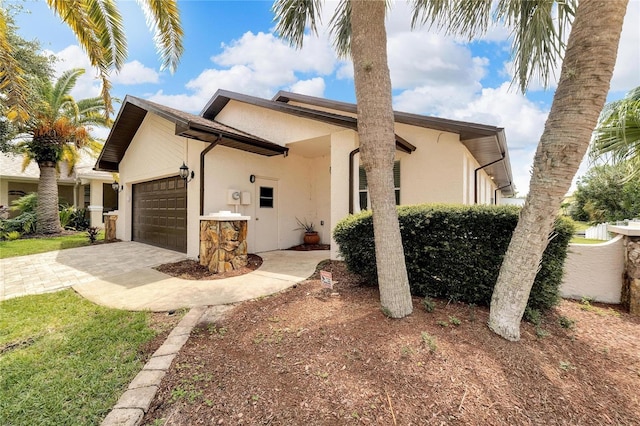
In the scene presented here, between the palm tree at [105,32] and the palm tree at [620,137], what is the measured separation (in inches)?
386

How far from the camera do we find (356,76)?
339cm

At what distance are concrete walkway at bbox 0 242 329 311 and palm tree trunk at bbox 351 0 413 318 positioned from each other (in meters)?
2.62

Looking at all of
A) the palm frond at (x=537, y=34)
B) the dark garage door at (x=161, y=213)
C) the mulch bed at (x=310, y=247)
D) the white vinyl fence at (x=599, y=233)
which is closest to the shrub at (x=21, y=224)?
the dark garage door at (x=161, y=213)

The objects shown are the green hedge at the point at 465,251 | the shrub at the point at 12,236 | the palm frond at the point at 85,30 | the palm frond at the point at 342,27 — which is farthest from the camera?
the shrub at the point at 12,236

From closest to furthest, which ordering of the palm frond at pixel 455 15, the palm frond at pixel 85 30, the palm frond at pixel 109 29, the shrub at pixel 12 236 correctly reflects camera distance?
the palm frond at pixel 455 15 < the palm frond at pixel 85 30 < the palm frond at pixel 109 29 < the shrub at pixel 12 236

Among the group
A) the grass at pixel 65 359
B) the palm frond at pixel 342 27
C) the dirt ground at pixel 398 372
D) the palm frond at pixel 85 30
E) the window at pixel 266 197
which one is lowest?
the grass at pixel 65 359

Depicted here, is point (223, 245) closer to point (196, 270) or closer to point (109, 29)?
point (196, 270)

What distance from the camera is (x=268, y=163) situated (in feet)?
31.9

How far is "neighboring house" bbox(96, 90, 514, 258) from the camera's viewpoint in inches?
297

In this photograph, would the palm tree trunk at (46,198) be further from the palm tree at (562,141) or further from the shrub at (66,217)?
the palm tree at (562,141)

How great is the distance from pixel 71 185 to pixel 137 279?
18.3 meters

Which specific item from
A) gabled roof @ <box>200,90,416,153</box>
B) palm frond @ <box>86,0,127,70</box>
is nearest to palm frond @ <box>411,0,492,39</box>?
gabled roof @ <box>200,90,416,153</box>

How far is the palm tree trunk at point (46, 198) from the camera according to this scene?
13594 mm

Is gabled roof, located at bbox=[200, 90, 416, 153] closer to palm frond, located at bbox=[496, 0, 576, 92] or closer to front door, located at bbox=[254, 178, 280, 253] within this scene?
front door, located at bbox=[254, 178, 280, 253]
